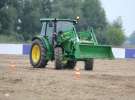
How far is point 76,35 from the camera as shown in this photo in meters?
25.0

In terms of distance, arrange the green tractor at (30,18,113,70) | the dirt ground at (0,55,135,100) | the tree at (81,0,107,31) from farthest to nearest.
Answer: the tree at (81,0,107,31), the green tractor at (30,18,113,70), the dirt ground at (0,55,135,100)

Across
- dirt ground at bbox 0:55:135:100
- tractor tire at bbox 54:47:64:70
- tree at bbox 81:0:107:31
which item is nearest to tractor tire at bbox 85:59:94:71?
tractor tire at bbox 54:47:64:70

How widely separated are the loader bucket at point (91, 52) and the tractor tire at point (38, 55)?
5.92 feet

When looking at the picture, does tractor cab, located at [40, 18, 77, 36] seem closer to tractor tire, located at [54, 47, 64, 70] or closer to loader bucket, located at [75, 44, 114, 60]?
tractor tire, located at [54, 47, 64, 70]

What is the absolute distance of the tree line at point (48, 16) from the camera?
241 ft

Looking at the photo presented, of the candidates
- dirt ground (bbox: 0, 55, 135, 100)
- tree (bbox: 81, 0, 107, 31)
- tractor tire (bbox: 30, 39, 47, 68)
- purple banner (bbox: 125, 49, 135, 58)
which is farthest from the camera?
tree (bbox: 81, 0, 107, 31)

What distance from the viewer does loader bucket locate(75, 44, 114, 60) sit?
24.4m

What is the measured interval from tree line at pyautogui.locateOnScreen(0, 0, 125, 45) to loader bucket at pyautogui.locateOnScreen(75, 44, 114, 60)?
147 feet

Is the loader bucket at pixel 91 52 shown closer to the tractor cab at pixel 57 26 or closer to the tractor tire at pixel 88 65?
the tractor tire at pixel 88 65

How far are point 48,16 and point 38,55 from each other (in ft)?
188

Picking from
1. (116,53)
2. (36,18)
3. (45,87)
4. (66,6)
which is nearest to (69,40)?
(45,87)

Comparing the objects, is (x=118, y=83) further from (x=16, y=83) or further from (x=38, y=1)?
(x=38, y=1)

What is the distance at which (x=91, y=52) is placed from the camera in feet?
81.7

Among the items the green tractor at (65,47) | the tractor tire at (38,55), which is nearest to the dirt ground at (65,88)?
the green tractor at (65,47)
